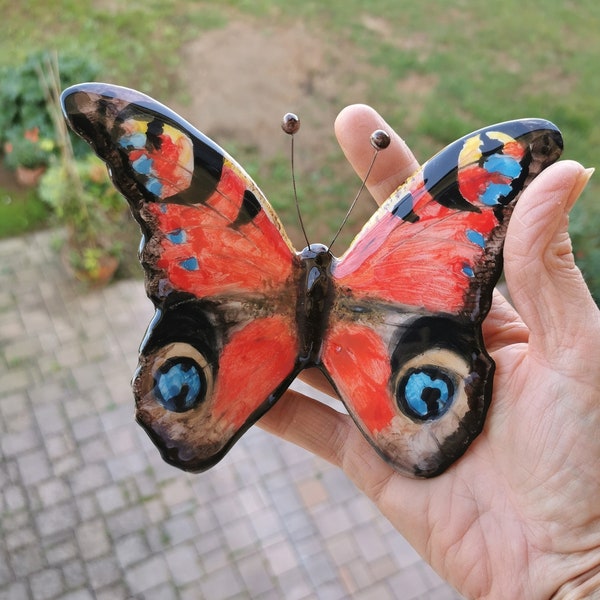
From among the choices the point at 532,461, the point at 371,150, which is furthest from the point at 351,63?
the point at 532,461

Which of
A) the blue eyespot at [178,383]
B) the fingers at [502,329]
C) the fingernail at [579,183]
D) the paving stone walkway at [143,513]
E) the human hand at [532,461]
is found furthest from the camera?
the paving stone walkway at [143,513]

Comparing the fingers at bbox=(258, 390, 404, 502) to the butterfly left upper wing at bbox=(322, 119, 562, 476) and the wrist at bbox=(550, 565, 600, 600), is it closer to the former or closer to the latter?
the butterfly left upper wing at bbox=(322, 119, 562, 476)

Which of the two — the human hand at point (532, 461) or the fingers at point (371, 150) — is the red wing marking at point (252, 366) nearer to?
the human hand at point (532, 461)

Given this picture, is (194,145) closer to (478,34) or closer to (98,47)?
(98,47)

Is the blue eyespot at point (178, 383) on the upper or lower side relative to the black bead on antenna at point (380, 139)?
lower

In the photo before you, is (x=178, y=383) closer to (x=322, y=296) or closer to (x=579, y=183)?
(x=322, y=296)

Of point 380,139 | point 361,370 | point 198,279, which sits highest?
point 380,139

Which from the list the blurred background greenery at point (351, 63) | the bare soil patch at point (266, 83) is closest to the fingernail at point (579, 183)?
the blurred background greenery at point (351, 63)
